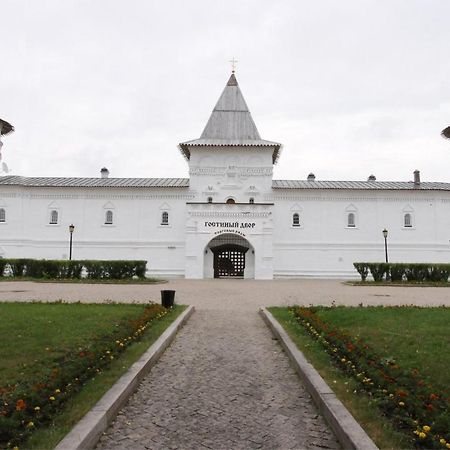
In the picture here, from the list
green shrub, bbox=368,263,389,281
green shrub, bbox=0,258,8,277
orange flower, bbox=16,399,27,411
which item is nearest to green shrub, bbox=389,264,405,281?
green shrub, bbox=368,263,389,281

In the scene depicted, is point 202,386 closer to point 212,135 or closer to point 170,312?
point 170,312

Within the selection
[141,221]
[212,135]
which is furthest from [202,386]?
[212,135]

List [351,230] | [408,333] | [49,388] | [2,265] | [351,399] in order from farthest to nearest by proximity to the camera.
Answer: [351,230] < [2,265] < [408,333] < [351,399] < [49,388]

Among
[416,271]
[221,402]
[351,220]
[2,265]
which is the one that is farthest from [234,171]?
[221,402]

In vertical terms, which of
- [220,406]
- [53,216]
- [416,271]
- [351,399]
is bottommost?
[220,406]

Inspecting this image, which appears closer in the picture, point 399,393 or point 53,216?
point 399,393

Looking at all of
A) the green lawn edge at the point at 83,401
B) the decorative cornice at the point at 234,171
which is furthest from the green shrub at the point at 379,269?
the green lawn edge at the point at 83,401

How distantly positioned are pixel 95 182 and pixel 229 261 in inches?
493

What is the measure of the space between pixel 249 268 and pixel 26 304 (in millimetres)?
22089

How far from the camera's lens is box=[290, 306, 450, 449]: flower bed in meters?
4.02

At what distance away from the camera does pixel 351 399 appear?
511cm

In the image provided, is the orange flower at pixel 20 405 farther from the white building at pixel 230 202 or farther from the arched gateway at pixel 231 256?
the arched gateway at pixel 231 256

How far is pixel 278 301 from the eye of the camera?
15.9m

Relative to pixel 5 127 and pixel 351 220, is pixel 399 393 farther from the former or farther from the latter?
pixel 351 220
